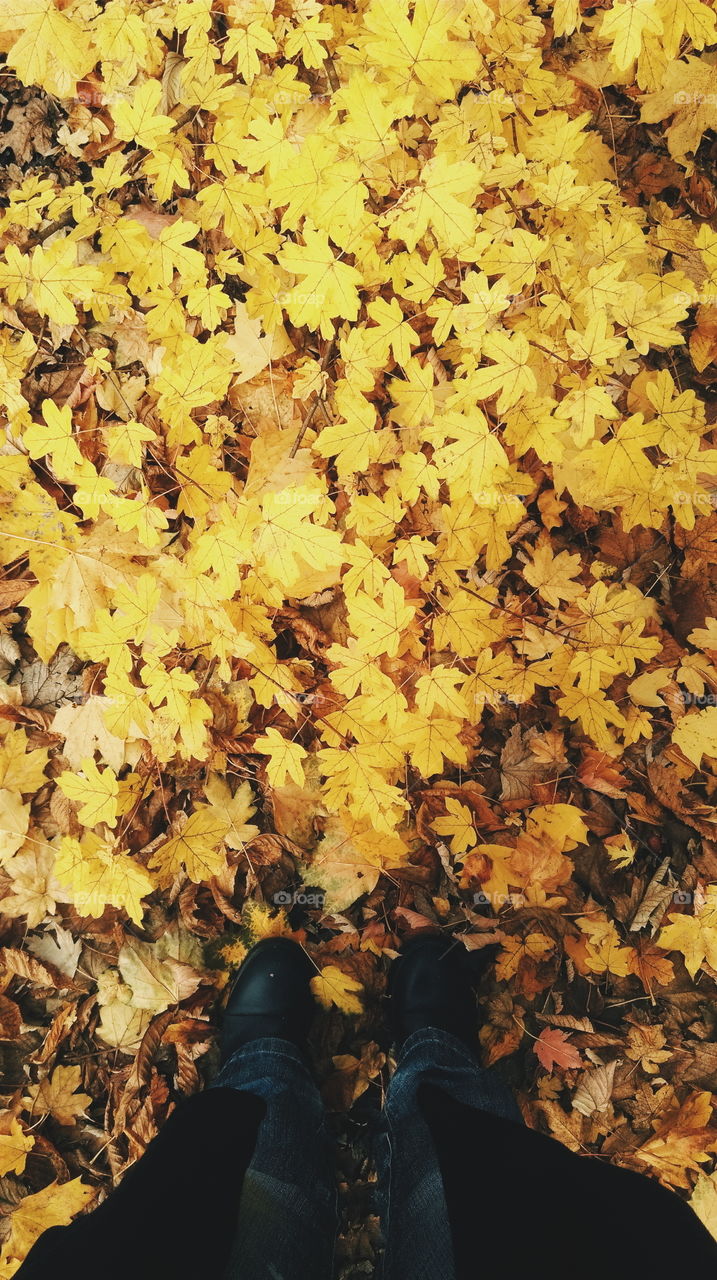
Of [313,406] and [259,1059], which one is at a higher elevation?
[313,406]

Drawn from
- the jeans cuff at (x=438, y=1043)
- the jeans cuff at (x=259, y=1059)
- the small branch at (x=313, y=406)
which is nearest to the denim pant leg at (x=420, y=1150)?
the jeans cuff at (x=438, y=1043)

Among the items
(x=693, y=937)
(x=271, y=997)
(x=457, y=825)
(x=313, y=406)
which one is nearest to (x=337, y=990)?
(x=271, y=997)

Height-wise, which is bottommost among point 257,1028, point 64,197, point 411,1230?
point 257,1028

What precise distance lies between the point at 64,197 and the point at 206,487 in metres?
0.94

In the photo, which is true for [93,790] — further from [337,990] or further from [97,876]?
[337,990]

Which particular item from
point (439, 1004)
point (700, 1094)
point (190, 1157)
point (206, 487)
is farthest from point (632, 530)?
point (190, 1157)

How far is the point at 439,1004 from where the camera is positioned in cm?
186

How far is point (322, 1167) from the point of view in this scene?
168cm

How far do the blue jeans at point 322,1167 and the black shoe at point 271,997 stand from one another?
5cm

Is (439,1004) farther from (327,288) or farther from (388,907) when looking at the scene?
(327,288)

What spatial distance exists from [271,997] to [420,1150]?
0.54m

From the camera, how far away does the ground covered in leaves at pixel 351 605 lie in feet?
5.70

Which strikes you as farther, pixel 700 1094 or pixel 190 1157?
pixel 700 1094

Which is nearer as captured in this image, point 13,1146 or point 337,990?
point 13,1146
